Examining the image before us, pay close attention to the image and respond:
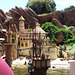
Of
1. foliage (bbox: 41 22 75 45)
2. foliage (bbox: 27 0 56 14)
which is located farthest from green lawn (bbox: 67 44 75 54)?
foliage (bbox: 27 0 56 14)

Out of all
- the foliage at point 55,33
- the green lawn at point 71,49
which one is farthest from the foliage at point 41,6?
the green lawn at point 71,49

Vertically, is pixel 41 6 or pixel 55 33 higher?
pixel 41 6

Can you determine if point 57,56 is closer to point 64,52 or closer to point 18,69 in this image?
point 64,52

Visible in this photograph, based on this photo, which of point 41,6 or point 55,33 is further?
point 41,6

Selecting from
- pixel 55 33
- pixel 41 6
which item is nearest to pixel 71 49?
pixel 55 33

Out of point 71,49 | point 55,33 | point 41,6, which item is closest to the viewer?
point 71,49

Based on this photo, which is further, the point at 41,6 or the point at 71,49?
the point at 41,6

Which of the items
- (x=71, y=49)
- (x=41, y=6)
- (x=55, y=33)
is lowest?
(x=71, y=49)

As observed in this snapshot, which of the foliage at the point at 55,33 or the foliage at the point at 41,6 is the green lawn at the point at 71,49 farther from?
the foliage at the point at 41,6

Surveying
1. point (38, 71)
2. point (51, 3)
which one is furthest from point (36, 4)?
point (38, 71)

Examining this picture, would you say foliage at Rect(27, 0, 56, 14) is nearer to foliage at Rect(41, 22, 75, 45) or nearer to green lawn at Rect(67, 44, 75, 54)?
foliage at Rect(41, 22, 75, 45)

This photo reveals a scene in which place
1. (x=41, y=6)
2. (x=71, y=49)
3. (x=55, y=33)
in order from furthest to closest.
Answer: (x=41, y=6) < (x=55, y=33) < (x=71, y=49)

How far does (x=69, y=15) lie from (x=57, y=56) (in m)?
10.9

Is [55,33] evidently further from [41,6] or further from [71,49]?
[41,6]
